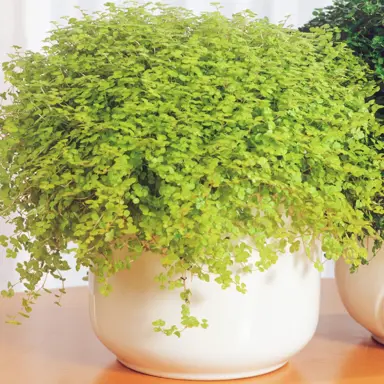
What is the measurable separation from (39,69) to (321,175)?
1.53 feet

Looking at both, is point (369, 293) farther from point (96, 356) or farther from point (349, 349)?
point (96, 356)

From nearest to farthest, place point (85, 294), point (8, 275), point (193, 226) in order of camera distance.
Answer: point (193, 226)
point (85, 294)
point (8, 275)

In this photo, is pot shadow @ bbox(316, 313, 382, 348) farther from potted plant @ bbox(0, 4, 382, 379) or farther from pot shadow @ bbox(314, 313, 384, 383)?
potted plant @ bbox(0, 4, 382, 379)

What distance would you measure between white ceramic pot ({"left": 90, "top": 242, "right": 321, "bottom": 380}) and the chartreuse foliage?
0.02m

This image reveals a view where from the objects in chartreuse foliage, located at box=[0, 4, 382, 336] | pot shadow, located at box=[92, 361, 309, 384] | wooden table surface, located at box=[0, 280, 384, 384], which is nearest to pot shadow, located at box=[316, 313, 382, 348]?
wooden table surface, located at box=[0, 280, 384, 384]

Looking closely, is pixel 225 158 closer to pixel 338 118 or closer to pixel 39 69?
pixel 338 118

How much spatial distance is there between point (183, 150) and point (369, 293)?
535 millimetres

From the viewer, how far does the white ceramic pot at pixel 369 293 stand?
128 cm

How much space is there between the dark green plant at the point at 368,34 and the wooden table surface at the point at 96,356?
23 centimetres

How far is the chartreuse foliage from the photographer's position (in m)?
0.95

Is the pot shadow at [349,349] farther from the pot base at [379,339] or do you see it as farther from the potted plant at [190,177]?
the potted plant at [190,177]

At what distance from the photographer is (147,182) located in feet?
3.24

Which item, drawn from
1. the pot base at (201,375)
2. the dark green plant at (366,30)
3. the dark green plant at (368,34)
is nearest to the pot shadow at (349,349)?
the pot base at (201,375)

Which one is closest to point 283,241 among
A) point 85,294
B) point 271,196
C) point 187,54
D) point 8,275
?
point 271,196
